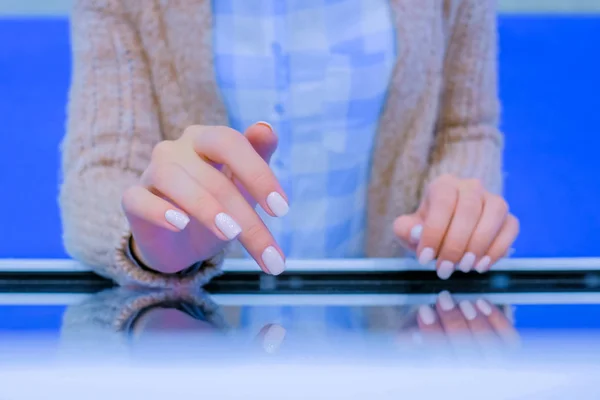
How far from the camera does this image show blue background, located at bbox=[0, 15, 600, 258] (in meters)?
2.14

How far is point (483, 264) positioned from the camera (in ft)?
1.48

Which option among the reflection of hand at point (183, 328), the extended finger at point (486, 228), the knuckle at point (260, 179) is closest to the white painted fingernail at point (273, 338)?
the reflection of hand at point (183, 328)

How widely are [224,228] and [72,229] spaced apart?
0.30 m

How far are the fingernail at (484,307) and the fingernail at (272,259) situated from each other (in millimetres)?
94

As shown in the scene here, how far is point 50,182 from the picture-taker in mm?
2172

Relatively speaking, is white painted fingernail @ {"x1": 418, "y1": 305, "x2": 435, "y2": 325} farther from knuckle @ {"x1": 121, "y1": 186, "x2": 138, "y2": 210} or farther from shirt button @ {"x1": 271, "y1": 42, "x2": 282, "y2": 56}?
shirt button @ {"x1": 271, "y1": 42, "x2": 282, "y2": 56}

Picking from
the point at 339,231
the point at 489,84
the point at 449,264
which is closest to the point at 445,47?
the point at 489,84

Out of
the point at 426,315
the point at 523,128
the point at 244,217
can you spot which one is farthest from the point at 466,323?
the point at 523,128

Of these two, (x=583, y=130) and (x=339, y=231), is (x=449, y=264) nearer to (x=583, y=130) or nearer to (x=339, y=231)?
(x=339, y=231)

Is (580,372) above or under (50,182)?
under

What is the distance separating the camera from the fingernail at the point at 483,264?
1.45ft

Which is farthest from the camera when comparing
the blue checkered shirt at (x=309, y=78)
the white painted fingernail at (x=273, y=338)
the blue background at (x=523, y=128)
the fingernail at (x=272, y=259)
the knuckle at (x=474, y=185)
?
the blue background at (x=523, y=128)

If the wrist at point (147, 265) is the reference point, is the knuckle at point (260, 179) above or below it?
below

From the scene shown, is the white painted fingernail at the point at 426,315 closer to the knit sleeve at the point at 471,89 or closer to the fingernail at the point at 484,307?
the fingernail at the point at 484,307
